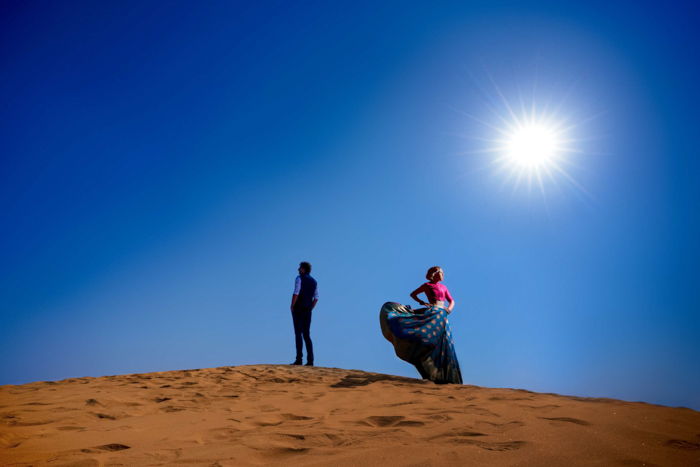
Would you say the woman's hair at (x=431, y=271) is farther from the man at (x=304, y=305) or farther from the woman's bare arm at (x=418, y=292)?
the man at (x=304, y=305)

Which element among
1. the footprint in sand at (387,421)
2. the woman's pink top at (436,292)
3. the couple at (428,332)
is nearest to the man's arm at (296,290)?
the couple at (428,332)

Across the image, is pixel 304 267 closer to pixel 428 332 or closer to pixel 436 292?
pixel 436 292

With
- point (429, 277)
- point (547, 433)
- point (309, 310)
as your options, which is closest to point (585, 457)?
point (547, 433)

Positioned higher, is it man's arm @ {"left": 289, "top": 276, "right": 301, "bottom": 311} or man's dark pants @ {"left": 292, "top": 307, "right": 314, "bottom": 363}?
man's arm @ {"left": 289, "top": 276, "right": 301, "bottom": 311}

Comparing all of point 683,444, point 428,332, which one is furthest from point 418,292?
point 683,444

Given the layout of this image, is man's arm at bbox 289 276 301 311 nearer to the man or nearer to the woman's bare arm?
the man

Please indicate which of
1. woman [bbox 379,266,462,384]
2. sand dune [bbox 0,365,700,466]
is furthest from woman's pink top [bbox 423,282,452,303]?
sand dune [bbox 0,365,700,466]

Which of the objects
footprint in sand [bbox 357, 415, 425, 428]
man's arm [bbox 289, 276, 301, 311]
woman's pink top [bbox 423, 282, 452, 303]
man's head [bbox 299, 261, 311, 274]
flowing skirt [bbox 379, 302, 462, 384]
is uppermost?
man's head [bbox 299, 261, 311, 274]

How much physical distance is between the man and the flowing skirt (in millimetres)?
2565

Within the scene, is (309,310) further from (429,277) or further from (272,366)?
(429,277)

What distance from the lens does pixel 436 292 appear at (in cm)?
737

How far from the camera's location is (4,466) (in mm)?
2598

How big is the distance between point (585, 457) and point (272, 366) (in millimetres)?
6880

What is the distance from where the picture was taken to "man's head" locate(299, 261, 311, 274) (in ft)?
31.5
